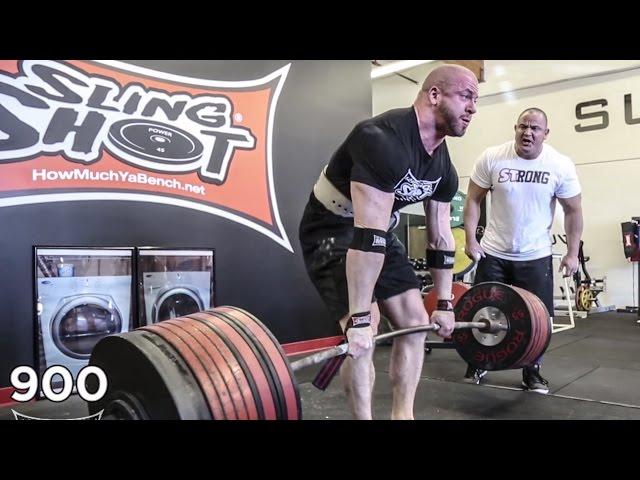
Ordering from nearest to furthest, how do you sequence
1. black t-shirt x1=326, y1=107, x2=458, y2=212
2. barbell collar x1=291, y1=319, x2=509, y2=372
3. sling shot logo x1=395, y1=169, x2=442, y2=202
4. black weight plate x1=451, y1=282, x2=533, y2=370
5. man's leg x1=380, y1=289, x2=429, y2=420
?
barbell collar x1=291, y1=319, x2=509, y2=372 → black t-shirt x1=326, y1=107, x2=458, y2=212 → sling shot logo x1=395, y1=169, x2=442, y2=202 → man's leg x1=380, y1=289, x2=429, y2=420 → black weight plate x1=451, y1=282, x2=533, y2=370

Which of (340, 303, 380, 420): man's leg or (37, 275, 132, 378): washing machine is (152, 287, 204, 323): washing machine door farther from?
(340, 303, 380, 420): man's leg

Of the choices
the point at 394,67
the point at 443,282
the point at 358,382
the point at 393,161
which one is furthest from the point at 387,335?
the point at 394,67

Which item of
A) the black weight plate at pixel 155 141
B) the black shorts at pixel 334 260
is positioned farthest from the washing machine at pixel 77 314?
the black shorts at pixel 334 260

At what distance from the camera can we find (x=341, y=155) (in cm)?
145

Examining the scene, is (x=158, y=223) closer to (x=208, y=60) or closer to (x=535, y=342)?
(x=208, y=60)

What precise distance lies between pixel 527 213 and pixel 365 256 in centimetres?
136

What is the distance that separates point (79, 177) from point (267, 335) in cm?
178

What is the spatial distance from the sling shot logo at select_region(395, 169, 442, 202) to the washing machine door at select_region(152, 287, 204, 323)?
1.67 meters

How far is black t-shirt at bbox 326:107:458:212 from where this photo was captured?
4.29 ft

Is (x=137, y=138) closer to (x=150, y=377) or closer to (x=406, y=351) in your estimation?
(x=406, y=351)

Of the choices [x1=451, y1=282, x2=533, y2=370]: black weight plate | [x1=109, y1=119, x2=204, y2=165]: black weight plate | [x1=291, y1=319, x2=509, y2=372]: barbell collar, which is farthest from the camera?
[x1=109, y1=119, x2=204, y2=165]: black weight plate

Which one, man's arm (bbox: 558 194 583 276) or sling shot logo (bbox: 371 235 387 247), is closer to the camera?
sling shot logo (bbox: 371 235 387 247)

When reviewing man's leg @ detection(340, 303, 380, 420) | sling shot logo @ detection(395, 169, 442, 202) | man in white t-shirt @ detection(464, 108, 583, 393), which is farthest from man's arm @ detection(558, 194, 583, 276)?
man's leg @ detection(340, 303, 380, 420)

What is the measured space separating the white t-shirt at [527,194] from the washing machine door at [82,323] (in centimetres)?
191
